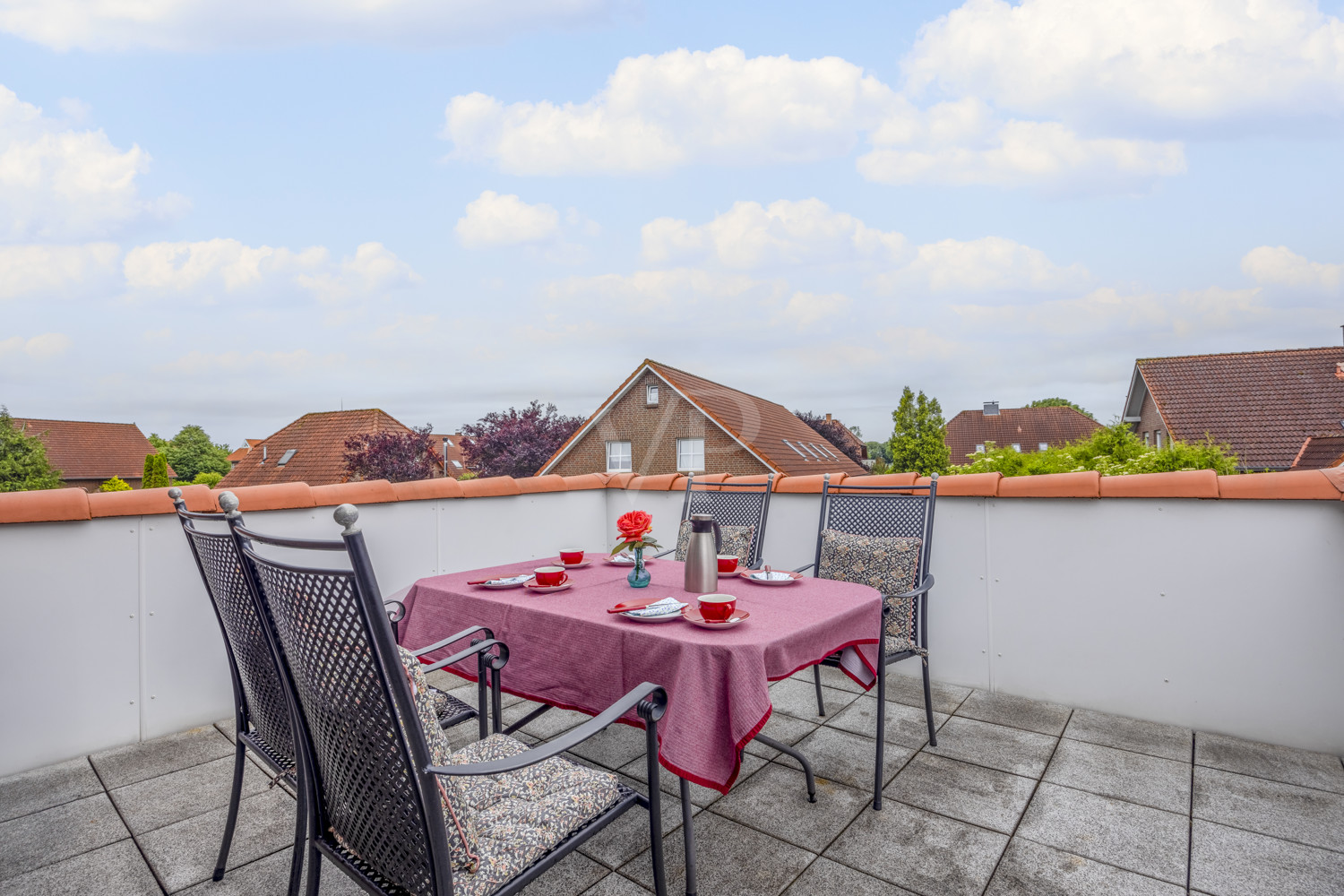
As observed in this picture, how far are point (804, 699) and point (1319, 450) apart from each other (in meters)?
12.0

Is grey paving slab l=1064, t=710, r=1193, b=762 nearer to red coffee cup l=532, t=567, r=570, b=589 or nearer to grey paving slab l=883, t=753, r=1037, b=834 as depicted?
grey paving slab l=883, t=753, r=1037, b=834

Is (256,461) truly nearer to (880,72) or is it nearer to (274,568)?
(880,72)

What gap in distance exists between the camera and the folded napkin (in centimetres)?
176

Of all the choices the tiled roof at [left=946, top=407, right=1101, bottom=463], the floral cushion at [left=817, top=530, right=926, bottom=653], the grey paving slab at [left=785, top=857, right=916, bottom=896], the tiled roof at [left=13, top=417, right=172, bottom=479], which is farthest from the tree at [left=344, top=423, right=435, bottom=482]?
the tiled roof at [left=946, top=407, right=1101, bottom=463]

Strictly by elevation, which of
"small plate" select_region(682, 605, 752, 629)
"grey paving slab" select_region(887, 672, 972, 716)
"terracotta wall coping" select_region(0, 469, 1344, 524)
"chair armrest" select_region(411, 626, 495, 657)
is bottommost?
"grey paving slab" select_region(887, 672, 972, 716)

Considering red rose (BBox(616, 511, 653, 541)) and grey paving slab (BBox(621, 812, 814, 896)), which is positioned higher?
red rose (BBox(616, 511, 653, 541))

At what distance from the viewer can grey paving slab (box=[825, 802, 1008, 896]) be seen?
166cm

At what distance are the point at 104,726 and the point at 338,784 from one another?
7.13 ft

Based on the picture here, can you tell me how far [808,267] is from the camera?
23938mm

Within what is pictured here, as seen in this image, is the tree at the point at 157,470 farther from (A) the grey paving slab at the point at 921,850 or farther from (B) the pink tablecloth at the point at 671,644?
(A) the grey paving slab at the point at 921,850

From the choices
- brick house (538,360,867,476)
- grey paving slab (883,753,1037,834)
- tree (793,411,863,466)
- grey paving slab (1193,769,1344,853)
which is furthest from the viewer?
tree (793,411,863,466)

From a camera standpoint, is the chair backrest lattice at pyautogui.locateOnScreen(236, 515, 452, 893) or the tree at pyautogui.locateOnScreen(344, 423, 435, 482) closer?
the chair backrest lattice at pyautogui.locateOnScreen(236, 515, 452, 893)

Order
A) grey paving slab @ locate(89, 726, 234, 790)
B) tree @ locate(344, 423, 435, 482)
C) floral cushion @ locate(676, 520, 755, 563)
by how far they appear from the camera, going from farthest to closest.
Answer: tree @ locate(344, 423, 435, 482) < floral cushion @ locate(676, 520, 755, 563) < grey paving slab @ locate(89, 726, 234, 790)

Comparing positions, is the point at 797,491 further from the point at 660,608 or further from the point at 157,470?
the point at 157,470
